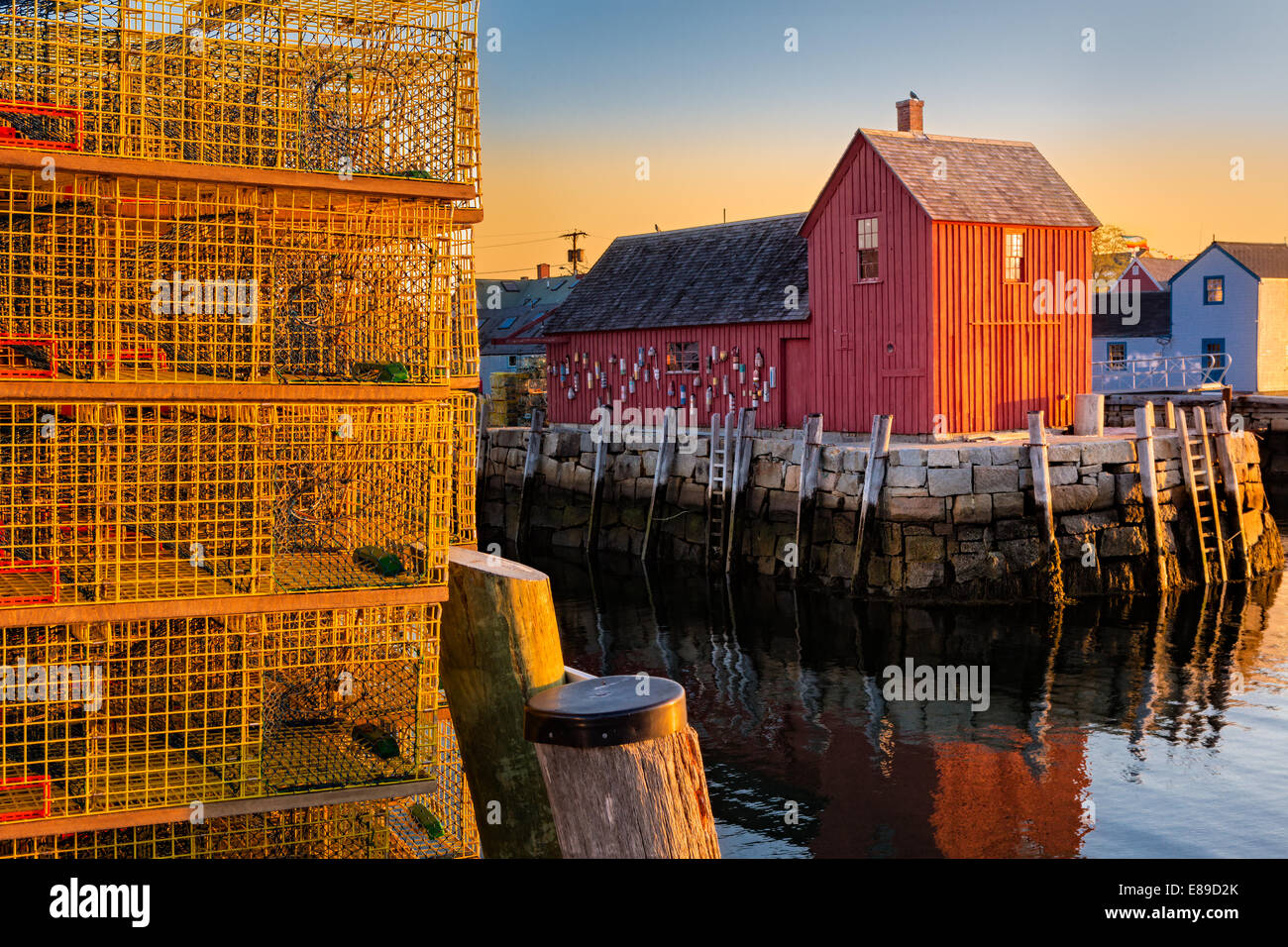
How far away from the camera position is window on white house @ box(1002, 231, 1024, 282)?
2602cm

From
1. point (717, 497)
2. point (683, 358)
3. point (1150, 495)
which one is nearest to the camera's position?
point (1150, 495)

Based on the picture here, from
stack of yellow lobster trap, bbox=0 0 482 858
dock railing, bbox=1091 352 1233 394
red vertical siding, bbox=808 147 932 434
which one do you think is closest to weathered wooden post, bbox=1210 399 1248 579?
red vertical siding, bbox=808 147 932 434

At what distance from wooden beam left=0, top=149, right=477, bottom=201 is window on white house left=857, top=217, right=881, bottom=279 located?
68.1ft

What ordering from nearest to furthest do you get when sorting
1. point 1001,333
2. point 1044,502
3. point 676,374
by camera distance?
point 1044,502
point 1001,333
point 676,374

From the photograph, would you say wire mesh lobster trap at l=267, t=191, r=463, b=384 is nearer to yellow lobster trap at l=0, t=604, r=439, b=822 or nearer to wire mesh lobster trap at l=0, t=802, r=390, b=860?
yellow lobster trap at l=0, t=604, r=439, b=822

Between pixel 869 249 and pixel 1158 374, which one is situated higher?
pixel 869 249

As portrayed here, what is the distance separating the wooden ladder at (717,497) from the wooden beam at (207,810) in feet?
63.3

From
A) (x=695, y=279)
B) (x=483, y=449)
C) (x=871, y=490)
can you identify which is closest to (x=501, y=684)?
(x=871, y=490)

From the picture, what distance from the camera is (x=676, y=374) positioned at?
3056 centimetres

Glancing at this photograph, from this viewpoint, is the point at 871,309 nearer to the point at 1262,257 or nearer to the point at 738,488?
the point at 738,488

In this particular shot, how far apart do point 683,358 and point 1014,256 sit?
802 centimetres

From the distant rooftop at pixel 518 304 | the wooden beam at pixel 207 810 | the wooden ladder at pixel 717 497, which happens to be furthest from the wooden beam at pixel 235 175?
the distant rooftop at pixel 518 304

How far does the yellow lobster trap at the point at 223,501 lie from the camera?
18.4ft
